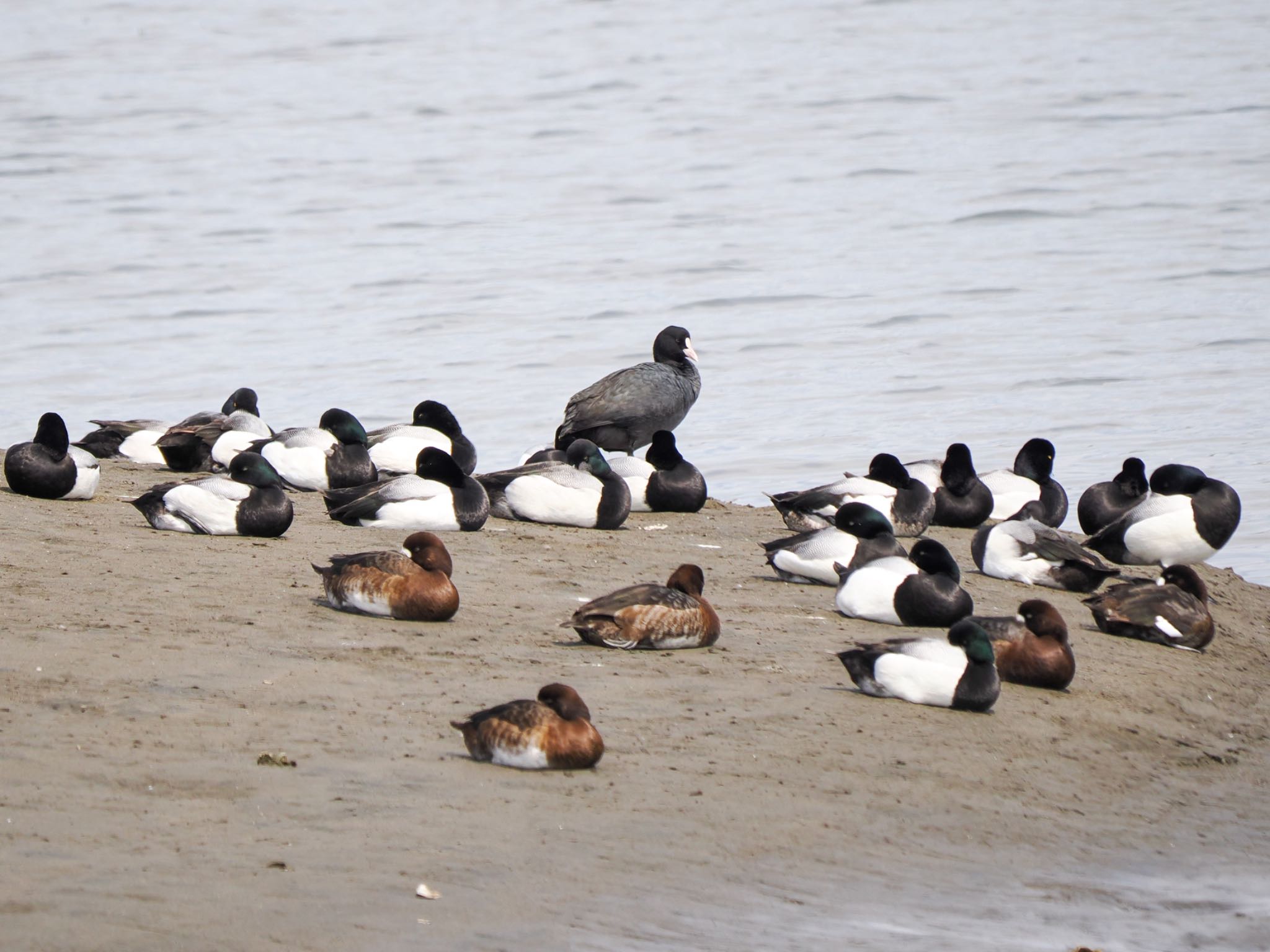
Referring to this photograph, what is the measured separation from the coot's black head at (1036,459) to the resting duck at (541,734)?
728 centimetres

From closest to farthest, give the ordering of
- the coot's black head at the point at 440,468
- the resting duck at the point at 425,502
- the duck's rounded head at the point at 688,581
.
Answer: the duck's rounded head at the point at 688,581, the resting duck at the point at 425,502, the coot's black head at the point at 440,468

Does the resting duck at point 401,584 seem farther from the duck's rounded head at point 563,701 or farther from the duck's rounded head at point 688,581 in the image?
the duck's rounded head at point 563,701

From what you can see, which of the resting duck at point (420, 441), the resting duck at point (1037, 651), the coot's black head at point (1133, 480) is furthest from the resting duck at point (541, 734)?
the coot's black head at point (1133, 480)

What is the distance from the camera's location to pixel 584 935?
537 cm

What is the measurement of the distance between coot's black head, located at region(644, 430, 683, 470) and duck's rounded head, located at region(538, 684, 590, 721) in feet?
20.5

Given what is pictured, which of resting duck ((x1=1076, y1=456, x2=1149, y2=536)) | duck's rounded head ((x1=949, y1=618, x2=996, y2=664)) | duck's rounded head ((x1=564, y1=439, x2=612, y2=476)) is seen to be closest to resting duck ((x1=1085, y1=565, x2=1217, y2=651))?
duck's rounded head ((x1=949, y1=618, x2=996, y2=664))

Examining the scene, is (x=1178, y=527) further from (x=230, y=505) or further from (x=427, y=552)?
(x=230, y=505)

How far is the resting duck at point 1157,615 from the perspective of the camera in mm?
9461

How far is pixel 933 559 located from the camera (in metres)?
9.21

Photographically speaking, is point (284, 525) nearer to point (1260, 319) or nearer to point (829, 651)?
point (829, 651)

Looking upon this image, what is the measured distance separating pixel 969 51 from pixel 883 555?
134 feet

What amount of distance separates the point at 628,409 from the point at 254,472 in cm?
500

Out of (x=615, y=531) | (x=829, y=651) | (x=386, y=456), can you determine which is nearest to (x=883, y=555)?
(x=829, y=651)

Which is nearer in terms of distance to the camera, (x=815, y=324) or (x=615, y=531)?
(x=615, y=531)
